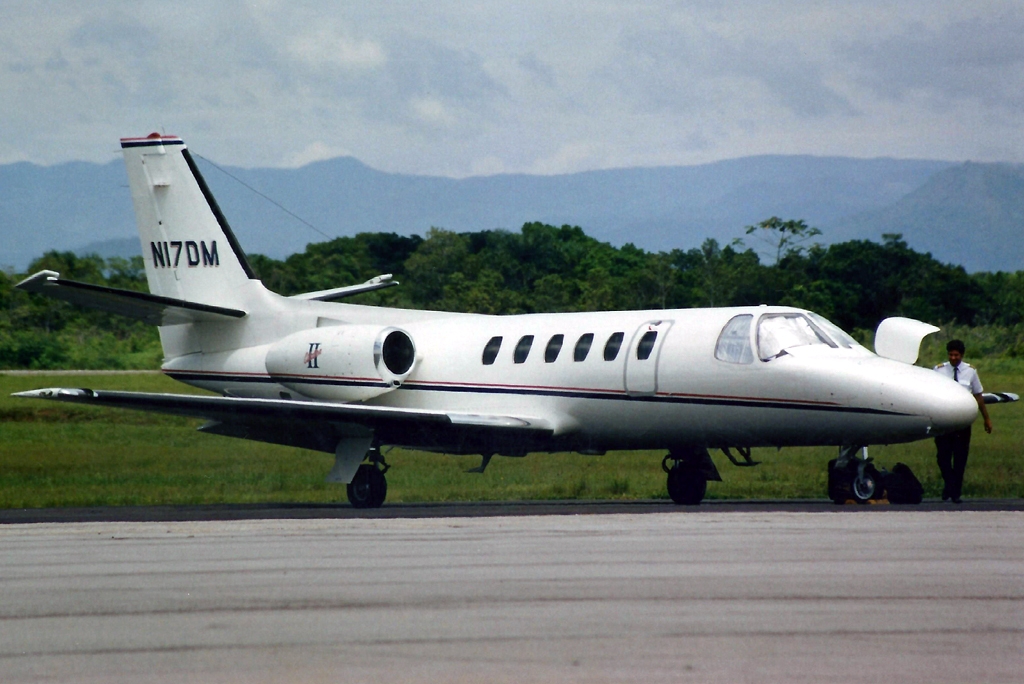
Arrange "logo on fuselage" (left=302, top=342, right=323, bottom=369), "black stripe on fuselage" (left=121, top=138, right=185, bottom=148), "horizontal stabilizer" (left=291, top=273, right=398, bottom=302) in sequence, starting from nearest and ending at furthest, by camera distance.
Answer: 1. "logo on fuselage" (left=302, top=342, right=323, bottom=369)
2. "black stripe on fuselage" (left=121, top=138, right=185, bottom=148)
3. "horizontal stabilizer" (left=291, top=273, right=398, bottom=302)

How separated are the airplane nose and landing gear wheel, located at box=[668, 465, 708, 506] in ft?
12.8

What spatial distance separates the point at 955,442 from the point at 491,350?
21.1ft

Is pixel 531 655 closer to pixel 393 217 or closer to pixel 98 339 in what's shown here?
pixel 98 339

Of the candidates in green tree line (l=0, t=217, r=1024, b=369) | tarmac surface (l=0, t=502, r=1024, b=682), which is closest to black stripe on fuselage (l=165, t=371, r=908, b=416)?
tarmac surface (l=0, t=502, r=1024, b=682)

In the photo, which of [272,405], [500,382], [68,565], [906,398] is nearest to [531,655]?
[68,565]

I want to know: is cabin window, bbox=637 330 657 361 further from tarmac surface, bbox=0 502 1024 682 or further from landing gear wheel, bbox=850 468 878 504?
tarmac surface, bbox=0 502 1024 682

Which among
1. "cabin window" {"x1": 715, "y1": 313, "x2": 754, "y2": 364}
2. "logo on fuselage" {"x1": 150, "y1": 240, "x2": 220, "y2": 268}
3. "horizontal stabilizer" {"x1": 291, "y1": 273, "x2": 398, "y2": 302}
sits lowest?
"cabin window" {"x1": 715, "y1": 313, "x2": 754, "y2": 364}

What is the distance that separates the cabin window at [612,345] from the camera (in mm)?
17031

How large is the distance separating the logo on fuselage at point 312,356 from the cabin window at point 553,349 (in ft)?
11.6

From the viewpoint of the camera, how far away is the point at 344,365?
18.9 metres

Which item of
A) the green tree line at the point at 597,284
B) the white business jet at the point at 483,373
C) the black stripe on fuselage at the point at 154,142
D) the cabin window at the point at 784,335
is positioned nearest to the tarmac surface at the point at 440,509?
the white business jet at the point at 483,373

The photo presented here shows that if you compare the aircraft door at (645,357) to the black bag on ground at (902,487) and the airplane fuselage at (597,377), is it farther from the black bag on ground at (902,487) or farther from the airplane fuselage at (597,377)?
the black bag on ground at (902,487)

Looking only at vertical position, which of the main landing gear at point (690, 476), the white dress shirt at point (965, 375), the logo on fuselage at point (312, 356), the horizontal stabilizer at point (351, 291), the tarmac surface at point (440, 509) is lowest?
the tarmac surface at point (440, 509)

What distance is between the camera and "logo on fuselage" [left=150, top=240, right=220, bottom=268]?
21.6 m
